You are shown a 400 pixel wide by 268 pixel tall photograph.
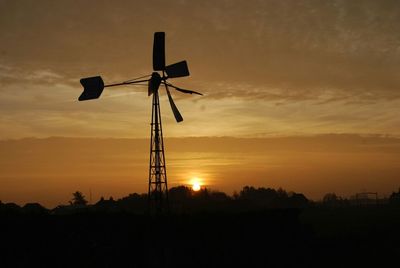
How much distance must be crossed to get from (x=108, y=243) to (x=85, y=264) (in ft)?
5.10

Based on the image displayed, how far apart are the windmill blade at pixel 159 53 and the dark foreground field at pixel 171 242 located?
1270 centimetres

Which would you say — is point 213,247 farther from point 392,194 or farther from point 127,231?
point 392,194

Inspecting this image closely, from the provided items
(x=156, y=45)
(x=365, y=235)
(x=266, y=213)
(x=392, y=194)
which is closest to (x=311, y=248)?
(x=266, y=213)

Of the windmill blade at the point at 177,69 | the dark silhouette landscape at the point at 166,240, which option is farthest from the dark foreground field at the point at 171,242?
the windmill blade at the point at 177,69

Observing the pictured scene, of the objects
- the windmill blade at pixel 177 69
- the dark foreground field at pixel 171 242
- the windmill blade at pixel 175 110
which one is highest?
the windmill blade at pixel 177 69

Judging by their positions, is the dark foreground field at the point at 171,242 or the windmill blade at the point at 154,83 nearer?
the dark foreground field at the point at 171,242

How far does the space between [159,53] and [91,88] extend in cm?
569

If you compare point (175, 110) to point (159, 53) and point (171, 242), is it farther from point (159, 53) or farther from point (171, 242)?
point (171, 242)

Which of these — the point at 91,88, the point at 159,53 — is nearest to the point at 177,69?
the point at 159,53

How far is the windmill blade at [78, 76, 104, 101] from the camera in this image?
34.5 metres

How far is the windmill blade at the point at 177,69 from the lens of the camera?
36312mm

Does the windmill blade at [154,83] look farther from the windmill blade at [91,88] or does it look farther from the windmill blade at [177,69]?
the windmill blade at [91,88]

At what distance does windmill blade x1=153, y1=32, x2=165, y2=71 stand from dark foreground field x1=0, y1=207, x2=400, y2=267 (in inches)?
500

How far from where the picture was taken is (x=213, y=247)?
27.9m
